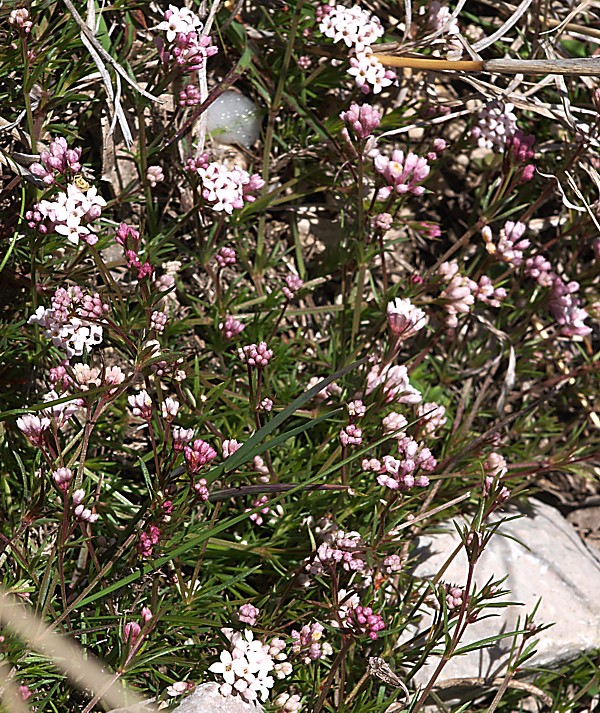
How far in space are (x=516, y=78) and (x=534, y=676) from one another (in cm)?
284

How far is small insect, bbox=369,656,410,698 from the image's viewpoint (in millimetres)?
2898

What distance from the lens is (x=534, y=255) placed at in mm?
4656

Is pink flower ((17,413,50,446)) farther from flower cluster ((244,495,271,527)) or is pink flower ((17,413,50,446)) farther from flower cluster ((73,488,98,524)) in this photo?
flower cluster ((244,495,271,527))

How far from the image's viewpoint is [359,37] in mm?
3828

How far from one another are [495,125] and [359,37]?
0.76 meters

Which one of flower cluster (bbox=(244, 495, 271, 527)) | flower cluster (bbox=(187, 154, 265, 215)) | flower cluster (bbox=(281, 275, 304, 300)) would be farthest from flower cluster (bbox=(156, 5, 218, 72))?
flower cluster (bbox=(244, 495, 271, 527))

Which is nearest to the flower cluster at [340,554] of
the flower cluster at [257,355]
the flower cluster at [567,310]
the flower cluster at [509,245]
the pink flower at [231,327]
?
the flower cluster at [257,355]

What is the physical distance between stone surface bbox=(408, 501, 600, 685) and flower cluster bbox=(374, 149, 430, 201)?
162 cm

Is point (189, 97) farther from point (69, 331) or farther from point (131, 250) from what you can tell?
point (69, 331)

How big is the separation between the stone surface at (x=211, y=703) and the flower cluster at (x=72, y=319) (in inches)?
51.6

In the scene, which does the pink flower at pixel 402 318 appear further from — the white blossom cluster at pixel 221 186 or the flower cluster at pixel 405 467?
the white blossom cluster at pixel 221 186

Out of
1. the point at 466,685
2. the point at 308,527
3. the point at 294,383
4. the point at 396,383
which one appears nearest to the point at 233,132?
the point at 294,383

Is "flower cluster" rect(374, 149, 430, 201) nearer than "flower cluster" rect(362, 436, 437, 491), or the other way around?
"flower cluster" rect(362, 436, 437, 491)

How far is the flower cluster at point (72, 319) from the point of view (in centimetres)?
301
